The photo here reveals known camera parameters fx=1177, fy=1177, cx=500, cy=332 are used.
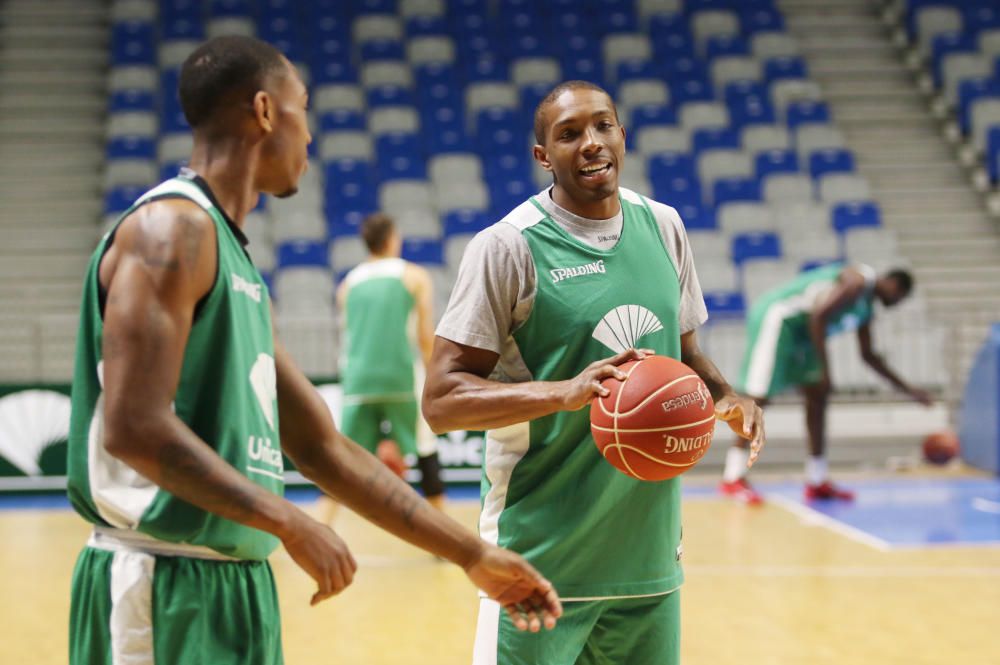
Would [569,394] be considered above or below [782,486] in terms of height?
above

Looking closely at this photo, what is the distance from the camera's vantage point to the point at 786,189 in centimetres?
1339

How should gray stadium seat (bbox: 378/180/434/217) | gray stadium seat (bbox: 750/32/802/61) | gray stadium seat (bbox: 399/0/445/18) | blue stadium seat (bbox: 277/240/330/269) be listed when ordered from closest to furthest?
1. blue stadium seat (bbox: 277/240/330/269)
2. gray stadium seat (bbox: 378/180/434/217)
3. gray stadium seat (bbox: 750/32/802/61)
4. gray stadium seat (bbox: 399/0/445/18)

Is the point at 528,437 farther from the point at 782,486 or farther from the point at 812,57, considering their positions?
the point at 812,57

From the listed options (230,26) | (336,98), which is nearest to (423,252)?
(336,98)

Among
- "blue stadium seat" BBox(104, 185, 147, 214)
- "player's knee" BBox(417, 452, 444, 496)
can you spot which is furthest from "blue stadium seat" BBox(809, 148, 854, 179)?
"player's knee" BBox(417, 452, 444, 496)

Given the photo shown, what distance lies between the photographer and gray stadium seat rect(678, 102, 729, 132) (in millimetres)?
14461

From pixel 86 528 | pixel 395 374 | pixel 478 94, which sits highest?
pixel 478 94

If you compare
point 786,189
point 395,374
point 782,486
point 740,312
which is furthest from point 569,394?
point 786,189

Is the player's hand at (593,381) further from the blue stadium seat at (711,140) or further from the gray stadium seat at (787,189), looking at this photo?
the blue stadium seat at (711,140)

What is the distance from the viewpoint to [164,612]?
194 centimetres

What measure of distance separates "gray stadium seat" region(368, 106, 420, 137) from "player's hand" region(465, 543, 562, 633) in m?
12.4

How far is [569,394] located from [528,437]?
34cm

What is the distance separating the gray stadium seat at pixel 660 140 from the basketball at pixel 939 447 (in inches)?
200

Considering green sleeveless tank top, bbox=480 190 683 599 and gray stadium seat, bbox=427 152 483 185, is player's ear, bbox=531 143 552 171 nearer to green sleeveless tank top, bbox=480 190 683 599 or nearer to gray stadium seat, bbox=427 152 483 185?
green sleeveless tank top, bbox=480 190 683 599
